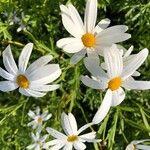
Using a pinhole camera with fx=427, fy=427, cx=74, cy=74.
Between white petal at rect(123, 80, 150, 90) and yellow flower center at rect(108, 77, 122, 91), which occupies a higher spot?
yellow flower center at rect(108, 77, 122, 91)

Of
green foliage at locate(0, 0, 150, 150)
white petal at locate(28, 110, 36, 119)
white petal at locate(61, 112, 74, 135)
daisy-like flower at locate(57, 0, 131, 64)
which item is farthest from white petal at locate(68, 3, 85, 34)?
white petal at locate(28, 110, 36, 119)

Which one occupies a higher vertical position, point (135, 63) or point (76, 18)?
point (76, 18)

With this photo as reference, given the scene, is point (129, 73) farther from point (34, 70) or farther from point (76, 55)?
point (34, 70)

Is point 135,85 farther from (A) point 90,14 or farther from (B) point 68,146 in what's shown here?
(B) point 68,146

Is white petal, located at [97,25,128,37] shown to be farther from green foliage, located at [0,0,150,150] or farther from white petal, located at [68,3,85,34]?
green foliage, located at [0,0,150,150]

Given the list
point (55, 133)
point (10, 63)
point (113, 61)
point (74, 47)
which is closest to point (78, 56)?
point (74, 47)
